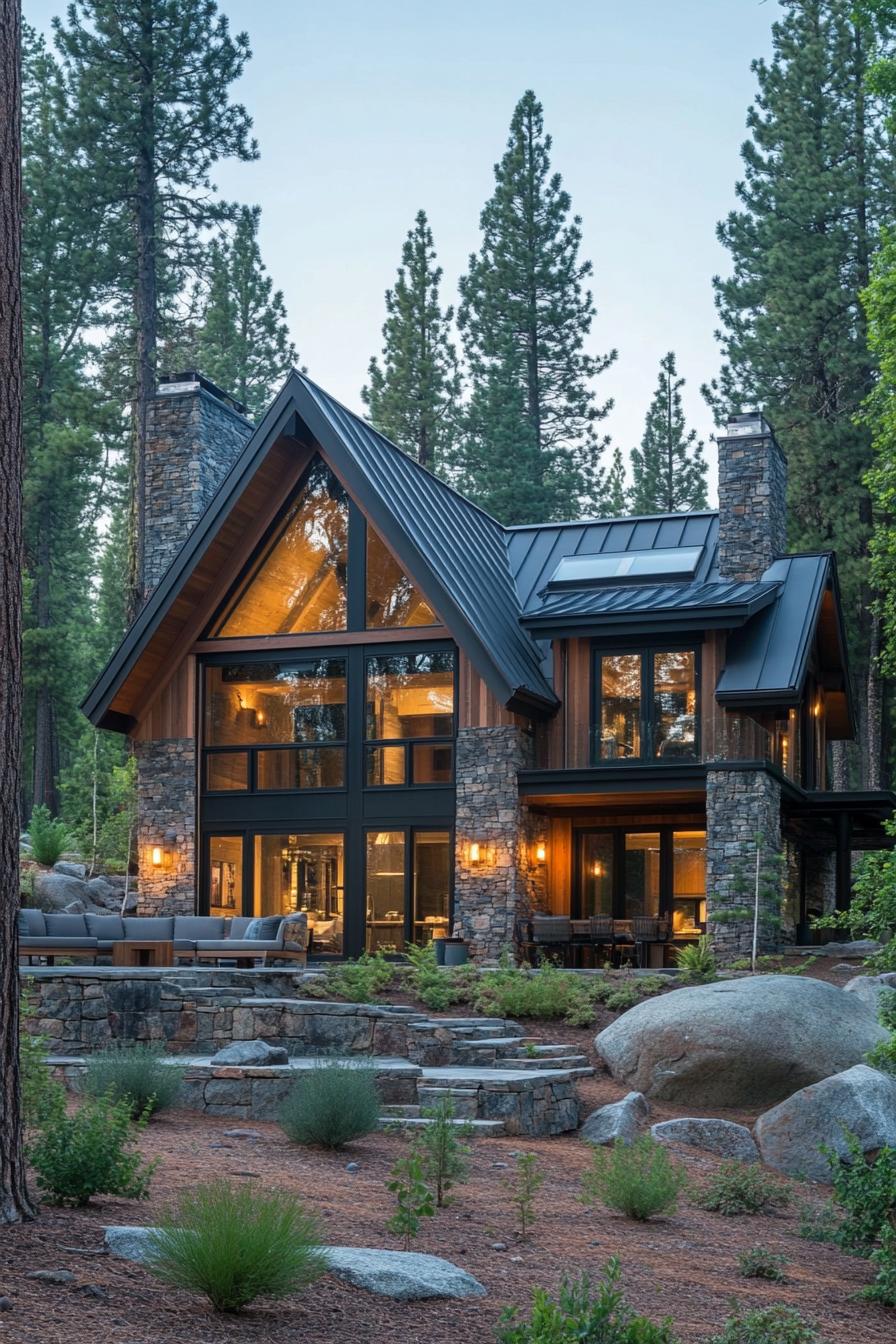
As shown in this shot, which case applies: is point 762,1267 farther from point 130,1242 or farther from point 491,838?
point 491,838

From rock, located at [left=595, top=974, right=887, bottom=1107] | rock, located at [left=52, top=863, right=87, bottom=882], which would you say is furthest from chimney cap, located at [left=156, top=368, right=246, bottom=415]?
rock, located at [left=595, top=974, right=887, bottom=1107]

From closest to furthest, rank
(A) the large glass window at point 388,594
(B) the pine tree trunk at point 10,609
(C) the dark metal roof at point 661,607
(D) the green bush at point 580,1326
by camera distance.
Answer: (D) the green bush at point 580,1326 < (B) the pine tree trunk at point 10,609 < (C) the dark metal roof at point 661,607 < (A) the large glass window at point 388,594

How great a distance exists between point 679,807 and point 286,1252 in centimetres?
1582

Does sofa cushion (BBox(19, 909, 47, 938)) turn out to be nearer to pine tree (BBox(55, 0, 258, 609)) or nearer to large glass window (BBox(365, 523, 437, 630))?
large glass window (BBox(365, 523, 437, 630))

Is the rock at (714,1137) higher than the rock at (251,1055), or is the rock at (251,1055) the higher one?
the rock at (251,1055)

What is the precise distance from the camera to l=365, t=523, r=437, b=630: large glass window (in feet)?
65.0

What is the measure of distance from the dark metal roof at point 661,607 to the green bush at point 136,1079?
10.8m

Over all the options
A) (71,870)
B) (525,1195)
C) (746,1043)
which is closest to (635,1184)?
(525,1195)

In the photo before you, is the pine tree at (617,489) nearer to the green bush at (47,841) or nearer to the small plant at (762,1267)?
the green bush at (47,841)

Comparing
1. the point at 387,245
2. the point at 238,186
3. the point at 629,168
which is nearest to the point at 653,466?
the point at 387,245

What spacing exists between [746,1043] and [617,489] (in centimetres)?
4079

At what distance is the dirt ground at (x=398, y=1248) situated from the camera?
16.5ft

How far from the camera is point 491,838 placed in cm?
1909

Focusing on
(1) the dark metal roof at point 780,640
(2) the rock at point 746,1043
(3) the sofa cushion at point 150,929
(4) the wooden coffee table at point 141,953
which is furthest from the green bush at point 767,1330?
(1) the dark metal roof at point 780,640
